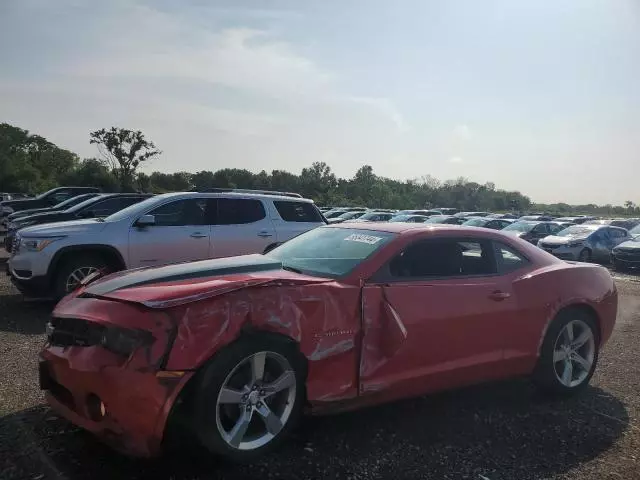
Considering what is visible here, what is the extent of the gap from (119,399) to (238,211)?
6.42 metres

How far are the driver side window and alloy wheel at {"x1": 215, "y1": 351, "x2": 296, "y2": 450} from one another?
559cm

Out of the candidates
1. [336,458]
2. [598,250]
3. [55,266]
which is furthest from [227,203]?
[598,250]

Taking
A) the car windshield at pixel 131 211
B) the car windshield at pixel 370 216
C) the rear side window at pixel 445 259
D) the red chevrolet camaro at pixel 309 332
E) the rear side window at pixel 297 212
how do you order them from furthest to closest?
the car windshield at pixel 370 216 → the rear side window at pixel 297 212 → the car windshield at pixel 131 211 → the rear side window at pixel 445 259 → the red chevrolet camaro at pixel 309 332

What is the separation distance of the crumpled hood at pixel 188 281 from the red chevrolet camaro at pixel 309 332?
0.05ft

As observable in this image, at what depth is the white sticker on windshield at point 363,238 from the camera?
4473 millimetres

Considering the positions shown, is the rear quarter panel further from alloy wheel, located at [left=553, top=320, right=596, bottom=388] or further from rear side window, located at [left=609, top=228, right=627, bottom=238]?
rear side window, located at [left=609, top=228, right=627, bottom=238]

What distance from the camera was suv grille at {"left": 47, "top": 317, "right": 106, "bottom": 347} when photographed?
334 centimetres

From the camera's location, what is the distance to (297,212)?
9.96 m

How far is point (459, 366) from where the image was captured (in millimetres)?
4328

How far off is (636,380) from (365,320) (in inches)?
134

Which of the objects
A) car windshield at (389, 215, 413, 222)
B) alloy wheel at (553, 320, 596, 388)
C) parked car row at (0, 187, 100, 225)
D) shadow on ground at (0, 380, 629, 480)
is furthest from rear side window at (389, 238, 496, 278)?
car windshield at (389, 215, 413, 222)

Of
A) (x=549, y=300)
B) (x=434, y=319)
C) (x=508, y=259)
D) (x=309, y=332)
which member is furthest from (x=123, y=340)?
(x=549, y=300)

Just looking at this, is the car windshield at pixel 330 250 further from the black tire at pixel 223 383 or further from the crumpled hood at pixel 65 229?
the crumpled hood at pixel 65 229

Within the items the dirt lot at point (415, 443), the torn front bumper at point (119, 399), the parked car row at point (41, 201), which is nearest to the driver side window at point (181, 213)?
the dirt lot at point (415, 443)
